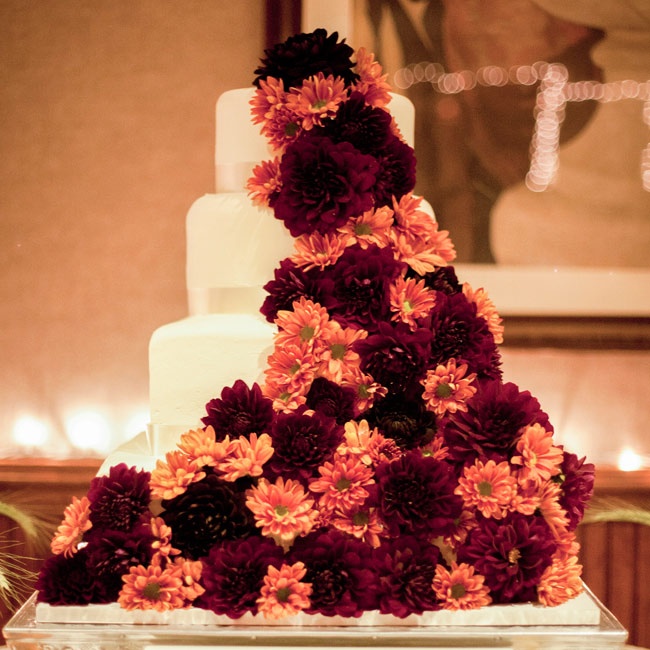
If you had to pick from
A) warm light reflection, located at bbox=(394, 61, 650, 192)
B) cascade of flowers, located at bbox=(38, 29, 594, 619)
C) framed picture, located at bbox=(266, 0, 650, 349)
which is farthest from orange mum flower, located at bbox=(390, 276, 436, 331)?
warm light reflection, located at bbox=(394, 61, 650, 192)

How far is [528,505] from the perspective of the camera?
2.81 ft

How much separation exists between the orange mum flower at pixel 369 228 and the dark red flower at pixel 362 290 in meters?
0.04

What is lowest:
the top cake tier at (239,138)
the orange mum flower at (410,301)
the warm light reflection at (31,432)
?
the warm light reflection at (31,432)

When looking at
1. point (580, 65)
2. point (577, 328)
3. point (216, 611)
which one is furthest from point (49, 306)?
point (580, 65)

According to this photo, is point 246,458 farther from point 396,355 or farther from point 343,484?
point 396,355

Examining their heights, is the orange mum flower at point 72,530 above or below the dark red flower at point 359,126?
below

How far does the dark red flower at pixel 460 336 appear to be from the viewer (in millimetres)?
946

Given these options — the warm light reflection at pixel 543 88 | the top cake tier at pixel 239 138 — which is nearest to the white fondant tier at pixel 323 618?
the top cake tier at pixel 239 138

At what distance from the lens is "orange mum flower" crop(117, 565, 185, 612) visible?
0.81m

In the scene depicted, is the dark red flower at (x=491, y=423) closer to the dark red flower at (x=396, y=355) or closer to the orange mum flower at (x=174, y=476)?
the dark red flower at (x=396, y=355)

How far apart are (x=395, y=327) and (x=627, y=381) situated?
1344mm

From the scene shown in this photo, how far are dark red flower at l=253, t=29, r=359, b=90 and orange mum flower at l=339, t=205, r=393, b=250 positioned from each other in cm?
25

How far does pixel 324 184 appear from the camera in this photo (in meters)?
0.96

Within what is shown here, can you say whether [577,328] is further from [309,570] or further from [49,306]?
[49,306]
